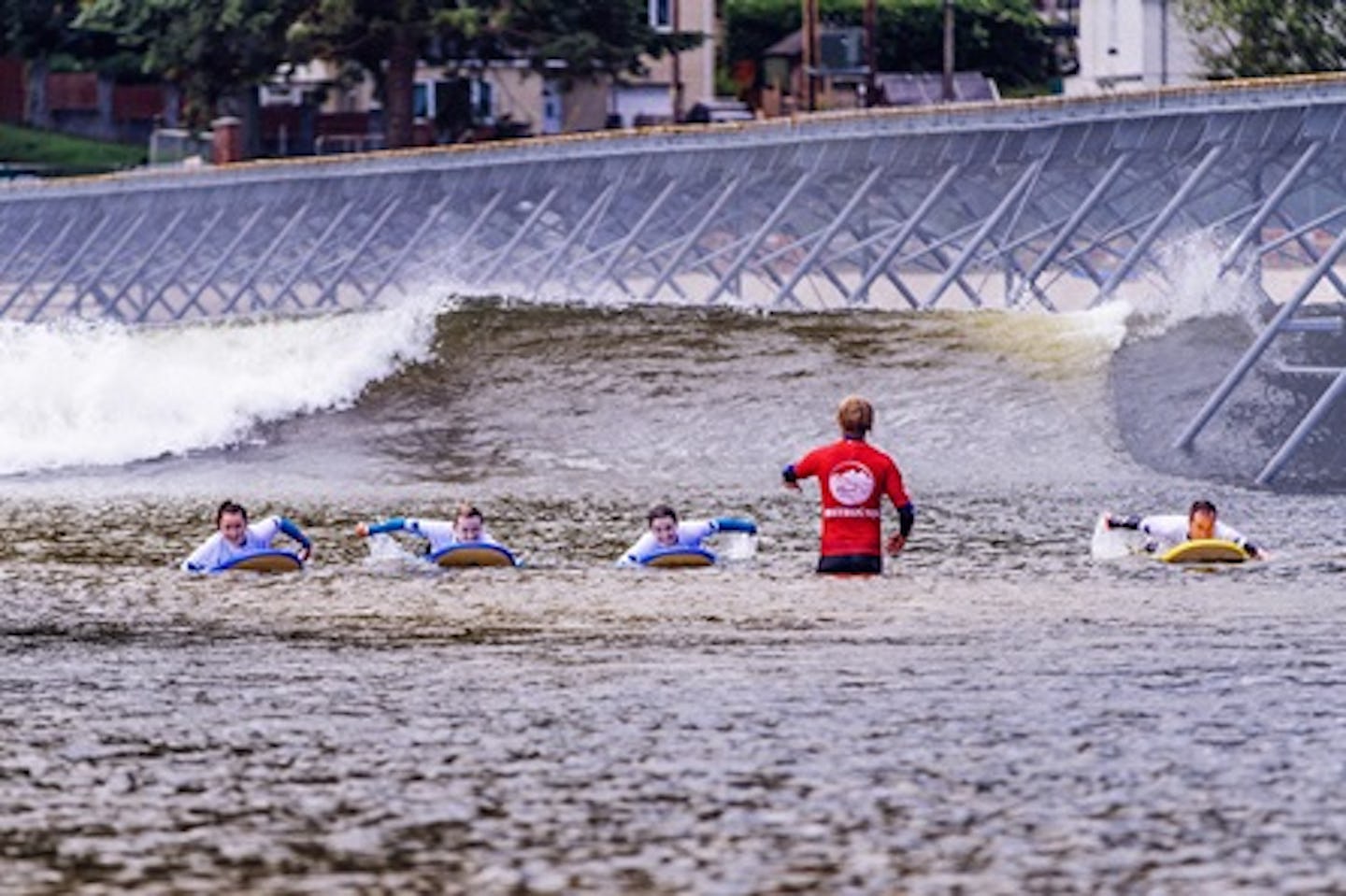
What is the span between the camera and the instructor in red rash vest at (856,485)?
28453 millimetres

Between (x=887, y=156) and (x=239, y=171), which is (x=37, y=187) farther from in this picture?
(x=887, y=156)

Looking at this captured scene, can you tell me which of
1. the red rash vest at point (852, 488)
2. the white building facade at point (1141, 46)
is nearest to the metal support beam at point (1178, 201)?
the red rash vest at point (852, 488)

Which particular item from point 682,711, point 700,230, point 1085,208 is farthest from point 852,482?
point 700,230

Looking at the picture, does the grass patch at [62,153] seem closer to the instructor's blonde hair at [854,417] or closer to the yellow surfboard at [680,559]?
the yellow surfboard at [680,559]

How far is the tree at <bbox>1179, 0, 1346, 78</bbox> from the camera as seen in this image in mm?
77250

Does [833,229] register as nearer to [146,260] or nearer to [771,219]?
[771,219]

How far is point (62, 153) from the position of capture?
122 metres

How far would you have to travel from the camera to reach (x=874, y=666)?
23.9 m

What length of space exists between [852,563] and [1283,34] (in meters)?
50.3

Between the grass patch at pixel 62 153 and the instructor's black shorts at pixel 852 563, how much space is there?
8845 centimetres

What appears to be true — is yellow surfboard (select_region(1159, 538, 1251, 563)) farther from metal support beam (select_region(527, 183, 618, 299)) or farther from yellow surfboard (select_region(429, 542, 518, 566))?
metal support beam (select_region(527, 183, 618, 299))

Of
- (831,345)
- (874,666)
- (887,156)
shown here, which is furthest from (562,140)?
(874,666)

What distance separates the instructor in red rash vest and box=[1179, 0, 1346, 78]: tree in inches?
1923

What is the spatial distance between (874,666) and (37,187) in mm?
76102
